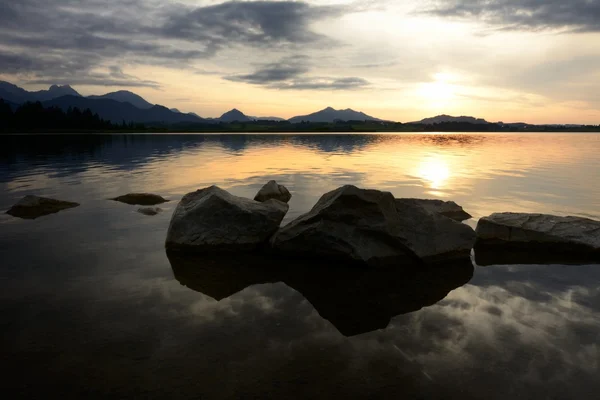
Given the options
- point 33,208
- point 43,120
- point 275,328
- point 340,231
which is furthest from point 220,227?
point 43,120

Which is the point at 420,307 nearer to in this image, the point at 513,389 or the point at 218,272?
the point at 513,389

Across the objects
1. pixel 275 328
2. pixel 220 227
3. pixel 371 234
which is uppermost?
pixel 371 234

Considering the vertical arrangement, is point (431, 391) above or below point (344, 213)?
below

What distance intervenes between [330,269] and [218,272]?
2900 millimetres

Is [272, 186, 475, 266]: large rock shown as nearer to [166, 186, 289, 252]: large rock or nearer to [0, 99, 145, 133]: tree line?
[166, 186, 289, 252]: large rock

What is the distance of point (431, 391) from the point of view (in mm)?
4941

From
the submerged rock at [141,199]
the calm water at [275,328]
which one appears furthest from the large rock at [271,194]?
the calm water at [275,328]

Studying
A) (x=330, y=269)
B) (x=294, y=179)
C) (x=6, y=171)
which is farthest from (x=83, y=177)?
(x=330, y=269)

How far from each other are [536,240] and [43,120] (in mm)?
183032

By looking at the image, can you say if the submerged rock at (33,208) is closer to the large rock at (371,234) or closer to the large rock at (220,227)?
the large rock at (220,227)

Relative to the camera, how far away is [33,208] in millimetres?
15586

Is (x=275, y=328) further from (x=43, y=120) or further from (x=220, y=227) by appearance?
(x=43, y=120)

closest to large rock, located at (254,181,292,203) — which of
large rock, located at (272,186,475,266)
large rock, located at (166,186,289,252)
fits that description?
large rock, located at (166,186,289,252)

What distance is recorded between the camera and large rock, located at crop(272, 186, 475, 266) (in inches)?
388
